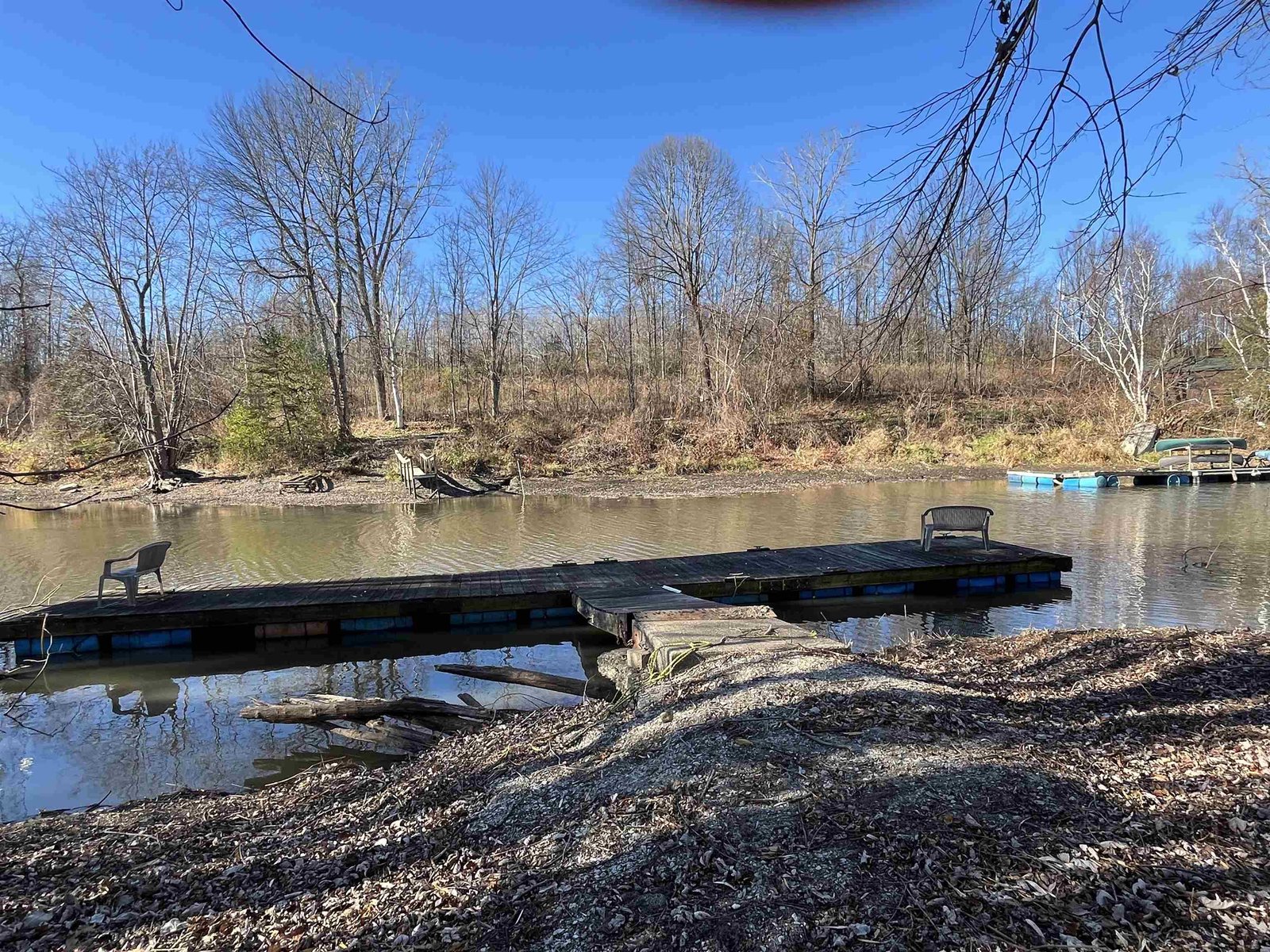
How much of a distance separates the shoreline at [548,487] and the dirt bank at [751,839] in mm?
18557

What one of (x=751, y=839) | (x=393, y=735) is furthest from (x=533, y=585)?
(x=751, y=839)

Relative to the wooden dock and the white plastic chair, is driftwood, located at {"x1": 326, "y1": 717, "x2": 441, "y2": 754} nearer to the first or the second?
the wooden dock

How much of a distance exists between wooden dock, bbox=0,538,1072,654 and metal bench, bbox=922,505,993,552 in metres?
0.25

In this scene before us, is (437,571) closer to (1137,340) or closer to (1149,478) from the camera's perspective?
(1149,478)

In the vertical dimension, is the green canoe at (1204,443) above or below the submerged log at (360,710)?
above

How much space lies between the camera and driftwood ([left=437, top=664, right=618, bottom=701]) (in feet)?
22.4

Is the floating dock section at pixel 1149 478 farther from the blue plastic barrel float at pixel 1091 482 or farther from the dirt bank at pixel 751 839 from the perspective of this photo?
the dirt bank at pixel 751 839

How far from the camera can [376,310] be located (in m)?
32.9

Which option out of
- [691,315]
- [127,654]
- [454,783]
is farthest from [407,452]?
[454,783]

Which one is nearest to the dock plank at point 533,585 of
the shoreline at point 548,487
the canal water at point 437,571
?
the canal water at point 437,571

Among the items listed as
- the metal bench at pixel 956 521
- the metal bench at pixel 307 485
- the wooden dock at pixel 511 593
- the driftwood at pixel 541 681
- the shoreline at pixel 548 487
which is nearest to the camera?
the driftwood at pixel 541 681

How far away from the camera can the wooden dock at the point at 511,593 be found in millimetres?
8719

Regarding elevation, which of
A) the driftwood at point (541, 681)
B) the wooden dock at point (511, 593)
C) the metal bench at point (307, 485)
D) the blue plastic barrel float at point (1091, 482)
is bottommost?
the driftwood at point (541, 681)

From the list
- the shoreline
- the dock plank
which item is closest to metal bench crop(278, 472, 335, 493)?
the shoreline
